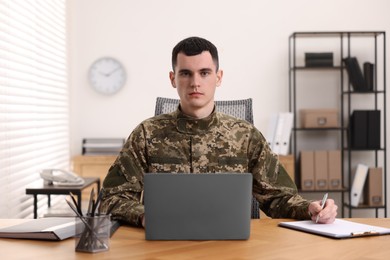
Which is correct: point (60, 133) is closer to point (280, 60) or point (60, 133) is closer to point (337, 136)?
point (280, 60)

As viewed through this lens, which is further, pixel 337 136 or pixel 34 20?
pixel 337 136

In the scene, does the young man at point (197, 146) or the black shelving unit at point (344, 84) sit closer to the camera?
the young man at point (197, 146)

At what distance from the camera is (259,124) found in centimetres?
516

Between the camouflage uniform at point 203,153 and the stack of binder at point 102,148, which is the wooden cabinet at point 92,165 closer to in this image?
the stack of binder at point 102,148

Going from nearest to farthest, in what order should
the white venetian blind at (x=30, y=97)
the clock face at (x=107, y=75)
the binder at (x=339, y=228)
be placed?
1. the binder at (x=339, y=228)
2. the white venetian blind at (x=30, y=97)
3. the clock face at (x=107, y=75)

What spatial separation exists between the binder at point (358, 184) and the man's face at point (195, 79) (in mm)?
3059

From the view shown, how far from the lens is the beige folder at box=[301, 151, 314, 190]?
4.91 m

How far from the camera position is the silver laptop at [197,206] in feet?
5.03

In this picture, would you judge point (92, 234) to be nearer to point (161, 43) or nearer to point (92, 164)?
point (92, 164)

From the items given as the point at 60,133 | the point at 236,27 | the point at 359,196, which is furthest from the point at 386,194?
the point at 60,133

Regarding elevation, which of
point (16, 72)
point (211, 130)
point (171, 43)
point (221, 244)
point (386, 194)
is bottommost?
point (386, 194)

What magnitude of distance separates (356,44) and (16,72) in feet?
9.53

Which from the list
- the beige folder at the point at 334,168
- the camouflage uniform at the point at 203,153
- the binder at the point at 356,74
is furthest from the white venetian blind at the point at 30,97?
the binder at the point at 356,74

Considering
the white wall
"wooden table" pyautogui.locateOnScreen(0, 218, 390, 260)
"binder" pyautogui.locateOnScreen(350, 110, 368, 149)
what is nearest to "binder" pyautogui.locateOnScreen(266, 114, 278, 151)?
the white wall
